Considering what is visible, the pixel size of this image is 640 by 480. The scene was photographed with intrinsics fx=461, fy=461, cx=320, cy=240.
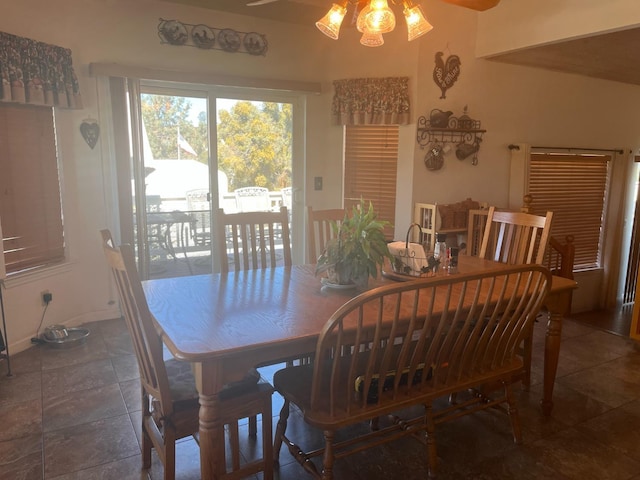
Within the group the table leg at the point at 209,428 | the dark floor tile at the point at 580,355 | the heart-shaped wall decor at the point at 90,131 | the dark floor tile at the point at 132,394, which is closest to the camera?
the table leg at the point at 209,428

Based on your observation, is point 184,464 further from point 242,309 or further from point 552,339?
point 552,339

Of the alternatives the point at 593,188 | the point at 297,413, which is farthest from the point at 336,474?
the point at 593,188

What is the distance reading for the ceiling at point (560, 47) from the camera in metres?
3.73

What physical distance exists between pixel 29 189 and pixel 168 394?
2.55m

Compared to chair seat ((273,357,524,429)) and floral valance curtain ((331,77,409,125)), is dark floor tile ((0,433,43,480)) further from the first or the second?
floral valance curtain ((331,77,409,125))

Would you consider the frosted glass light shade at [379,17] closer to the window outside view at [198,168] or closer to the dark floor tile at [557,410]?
the dark floor tile at [557,410]

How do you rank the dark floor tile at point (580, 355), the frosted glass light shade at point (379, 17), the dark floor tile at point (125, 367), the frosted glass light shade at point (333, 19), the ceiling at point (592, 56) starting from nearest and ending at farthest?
the frosted glass light shade at point (379, 17)
the frosted glass light shade at point (333, 19)
the dark floor tile at point (125, 367)
the dark floor tile at point (580, 355)
the ceiling at point (592, 56)

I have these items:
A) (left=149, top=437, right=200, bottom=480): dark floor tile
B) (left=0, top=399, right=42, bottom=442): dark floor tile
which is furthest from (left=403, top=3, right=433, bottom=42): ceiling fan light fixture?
(left=0, top=399, right=42, bottom=442): dark floor tile

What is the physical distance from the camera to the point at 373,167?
455 cm

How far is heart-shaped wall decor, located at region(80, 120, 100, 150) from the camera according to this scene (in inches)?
143

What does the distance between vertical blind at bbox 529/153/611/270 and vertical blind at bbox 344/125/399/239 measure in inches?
67.0

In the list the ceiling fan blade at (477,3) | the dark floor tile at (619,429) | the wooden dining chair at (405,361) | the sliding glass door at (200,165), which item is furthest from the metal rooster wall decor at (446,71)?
the dark floor tile at (619,429)

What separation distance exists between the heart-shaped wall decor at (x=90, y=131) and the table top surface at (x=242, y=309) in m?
1.94

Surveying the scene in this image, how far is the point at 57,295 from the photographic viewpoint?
364 centimetres
